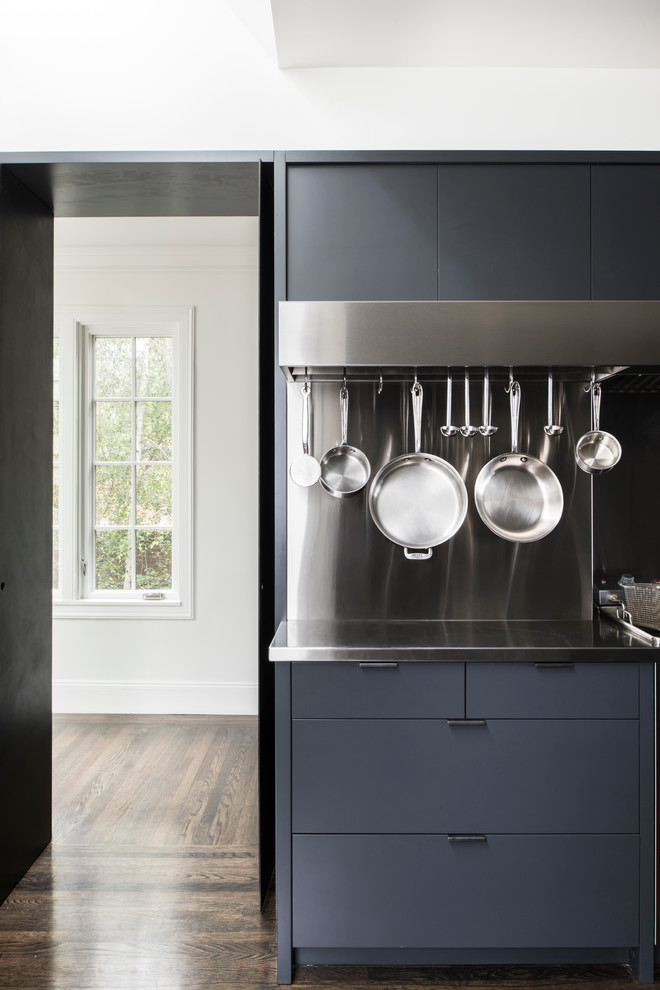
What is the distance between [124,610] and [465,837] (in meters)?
2.39

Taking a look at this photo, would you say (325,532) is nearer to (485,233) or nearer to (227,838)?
(485,233)

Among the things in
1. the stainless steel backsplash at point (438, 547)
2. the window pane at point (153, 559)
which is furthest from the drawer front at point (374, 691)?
the window pane at point (153, 559)

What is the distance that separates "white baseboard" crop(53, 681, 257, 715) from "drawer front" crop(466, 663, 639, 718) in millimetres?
2060

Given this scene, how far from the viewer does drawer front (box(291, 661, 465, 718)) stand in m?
1.59

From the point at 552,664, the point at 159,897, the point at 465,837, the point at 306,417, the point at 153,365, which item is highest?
the point at 153,365

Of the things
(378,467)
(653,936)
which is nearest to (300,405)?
(378,467)

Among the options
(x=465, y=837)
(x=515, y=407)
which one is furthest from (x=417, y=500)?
(x=465, y=837)

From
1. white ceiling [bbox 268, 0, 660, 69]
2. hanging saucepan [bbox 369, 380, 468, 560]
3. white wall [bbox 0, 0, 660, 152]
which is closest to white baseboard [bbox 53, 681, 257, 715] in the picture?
hanging saucepan [bbox 369, 380, 468, 560]

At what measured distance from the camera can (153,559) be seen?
3516 mm

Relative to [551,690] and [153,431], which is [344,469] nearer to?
[551,690]

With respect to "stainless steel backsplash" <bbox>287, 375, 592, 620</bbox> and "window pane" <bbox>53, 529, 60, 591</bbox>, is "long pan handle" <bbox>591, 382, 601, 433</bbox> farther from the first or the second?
"window pane" <bbox>53, 529, 60, 591</bbox>

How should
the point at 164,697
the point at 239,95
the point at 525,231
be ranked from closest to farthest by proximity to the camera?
1. the point at 525,231
2. the point at 239,95
3. the point at 164,697

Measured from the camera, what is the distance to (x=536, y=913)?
1.58 meters

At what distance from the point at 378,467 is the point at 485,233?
0.81 metres
